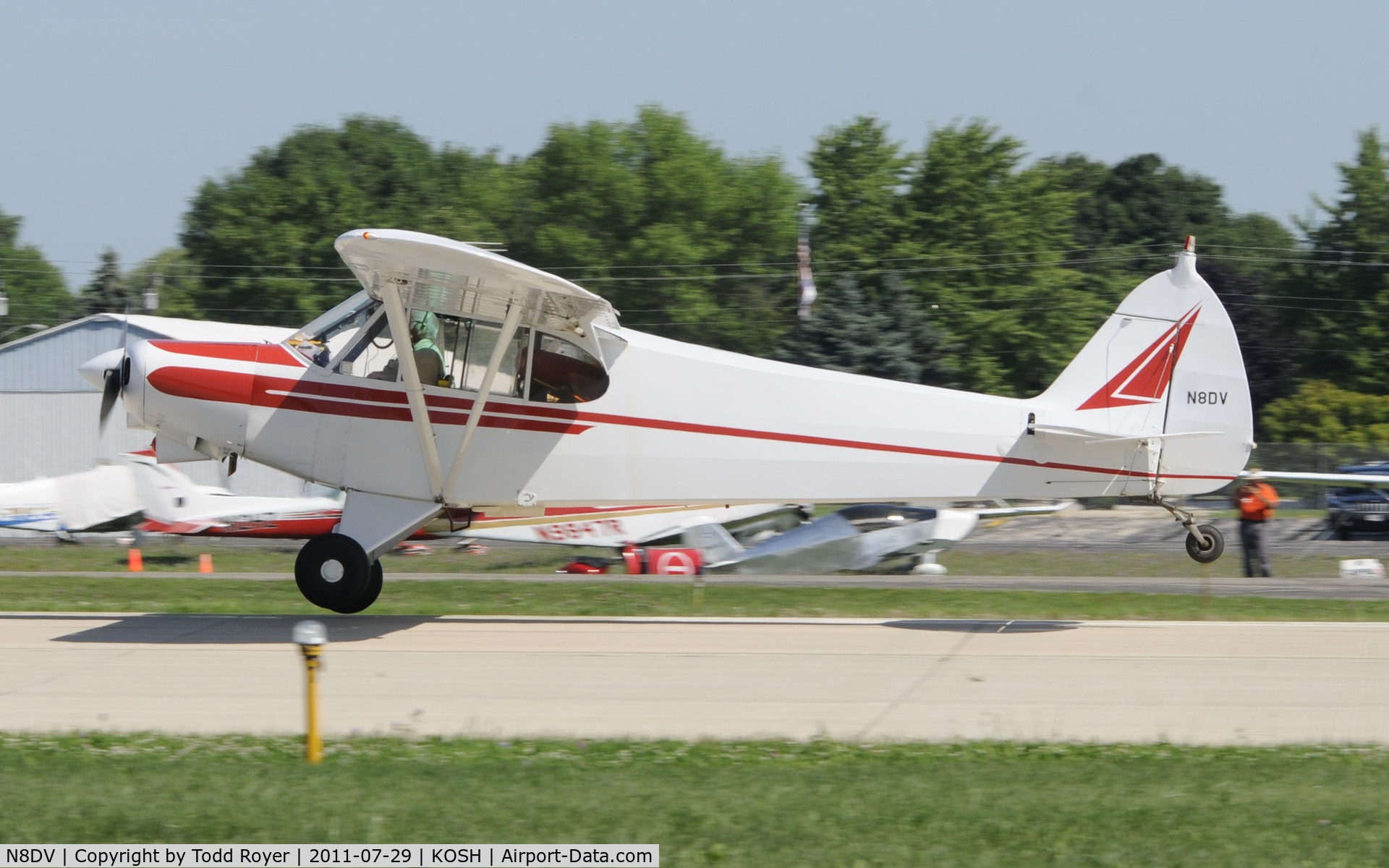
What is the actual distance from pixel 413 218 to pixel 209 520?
46.7m

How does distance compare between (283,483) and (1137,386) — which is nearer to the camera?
(1137,386)

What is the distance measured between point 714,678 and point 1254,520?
11.7 m

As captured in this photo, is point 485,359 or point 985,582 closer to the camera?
point 485,359

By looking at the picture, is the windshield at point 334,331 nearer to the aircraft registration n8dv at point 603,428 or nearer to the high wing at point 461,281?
the aircraft registration n8dv at point 603,428

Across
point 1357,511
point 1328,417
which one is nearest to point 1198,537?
point 1357,511

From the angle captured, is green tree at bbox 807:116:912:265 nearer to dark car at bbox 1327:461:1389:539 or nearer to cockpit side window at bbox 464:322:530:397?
dark car at bbox 1327:461:1389:539

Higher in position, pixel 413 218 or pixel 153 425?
pixel 413 218

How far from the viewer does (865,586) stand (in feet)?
55.2

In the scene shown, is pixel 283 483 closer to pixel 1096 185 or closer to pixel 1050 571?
pixel 1050 571

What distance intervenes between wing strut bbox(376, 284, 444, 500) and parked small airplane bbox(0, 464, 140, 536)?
16.2m

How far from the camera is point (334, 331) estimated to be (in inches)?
487

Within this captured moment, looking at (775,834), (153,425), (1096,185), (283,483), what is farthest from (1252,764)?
(1096,185)

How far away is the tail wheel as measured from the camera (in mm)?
12055

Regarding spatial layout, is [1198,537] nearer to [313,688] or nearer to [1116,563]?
[313,688]
